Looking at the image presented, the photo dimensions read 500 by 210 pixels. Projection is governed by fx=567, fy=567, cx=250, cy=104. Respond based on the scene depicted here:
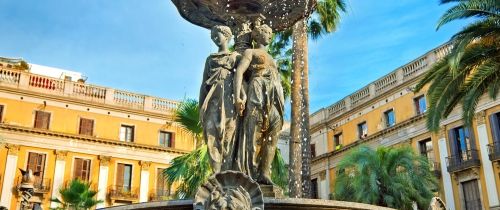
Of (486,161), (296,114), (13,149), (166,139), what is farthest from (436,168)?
(13,149)

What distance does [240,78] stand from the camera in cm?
609

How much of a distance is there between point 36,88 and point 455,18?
2893 centimetres

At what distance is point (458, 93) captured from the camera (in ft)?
52.9

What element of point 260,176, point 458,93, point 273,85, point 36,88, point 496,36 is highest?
point 36,88

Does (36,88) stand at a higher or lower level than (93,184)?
higher

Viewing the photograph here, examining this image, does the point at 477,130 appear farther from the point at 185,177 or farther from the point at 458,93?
the point at 185,177

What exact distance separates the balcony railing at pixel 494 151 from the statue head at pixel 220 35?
25.5m

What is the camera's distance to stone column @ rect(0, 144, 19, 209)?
34406mm

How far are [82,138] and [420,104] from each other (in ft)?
70.8

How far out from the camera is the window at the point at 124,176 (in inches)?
1507

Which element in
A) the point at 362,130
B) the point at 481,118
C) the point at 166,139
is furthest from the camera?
the point at 166,139

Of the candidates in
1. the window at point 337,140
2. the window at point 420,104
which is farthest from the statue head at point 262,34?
the window at point 337,140

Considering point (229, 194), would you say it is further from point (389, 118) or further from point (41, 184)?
point (41, 184)

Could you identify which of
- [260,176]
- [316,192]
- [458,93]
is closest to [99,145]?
[316,192]
